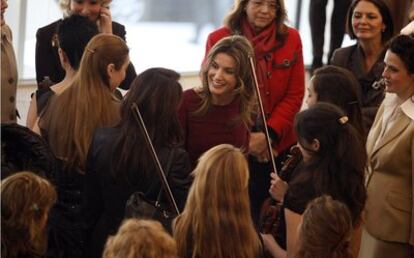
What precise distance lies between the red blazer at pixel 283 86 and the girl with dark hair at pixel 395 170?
0.67 m

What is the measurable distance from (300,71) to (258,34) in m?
0.28

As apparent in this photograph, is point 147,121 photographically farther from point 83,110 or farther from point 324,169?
point 324,169

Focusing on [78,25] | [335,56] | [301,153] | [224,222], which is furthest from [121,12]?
[224,222]

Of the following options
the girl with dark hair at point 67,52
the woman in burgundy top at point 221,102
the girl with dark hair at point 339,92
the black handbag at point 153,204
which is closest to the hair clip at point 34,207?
the black handbag at point 153,204

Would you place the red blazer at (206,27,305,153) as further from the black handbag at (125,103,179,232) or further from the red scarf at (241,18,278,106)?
the black handbag at (125,103,179,232)

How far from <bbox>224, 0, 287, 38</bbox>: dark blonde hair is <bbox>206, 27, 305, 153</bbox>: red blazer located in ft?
0.11

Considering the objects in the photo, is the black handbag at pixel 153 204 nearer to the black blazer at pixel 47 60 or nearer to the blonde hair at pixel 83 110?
the blonde hair at pixel 83 110

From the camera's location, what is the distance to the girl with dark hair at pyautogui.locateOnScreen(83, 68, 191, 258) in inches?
122

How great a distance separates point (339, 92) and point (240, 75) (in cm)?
45

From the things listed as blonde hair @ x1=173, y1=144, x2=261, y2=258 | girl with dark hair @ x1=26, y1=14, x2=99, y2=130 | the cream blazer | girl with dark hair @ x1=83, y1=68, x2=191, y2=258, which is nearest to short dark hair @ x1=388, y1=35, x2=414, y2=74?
the cream blazer

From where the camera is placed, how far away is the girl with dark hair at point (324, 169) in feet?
10.2

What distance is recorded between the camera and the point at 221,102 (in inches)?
152

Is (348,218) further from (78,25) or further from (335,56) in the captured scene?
(335,56)

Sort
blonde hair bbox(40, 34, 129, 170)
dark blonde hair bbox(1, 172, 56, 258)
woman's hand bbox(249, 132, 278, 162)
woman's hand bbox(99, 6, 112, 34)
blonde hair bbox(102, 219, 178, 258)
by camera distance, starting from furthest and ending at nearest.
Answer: woman's hand bbox(99, 6, 112, 34) < woman's hand bbox(249, 132, 278, 162) < blonde hair bbox(40, 34, 129, 170) < dark blonde hair bbox(1, 172, 56, 258) < blonde hair bbox(102, 219, 178, 258)
